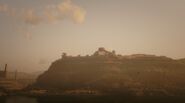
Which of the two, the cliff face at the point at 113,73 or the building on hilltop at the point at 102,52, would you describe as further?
the building on hilltop at the point at 102,52

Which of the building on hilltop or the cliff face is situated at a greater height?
the building on hilltop

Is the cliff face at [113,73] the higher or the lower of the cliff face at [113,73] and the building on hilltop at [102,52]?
the lower

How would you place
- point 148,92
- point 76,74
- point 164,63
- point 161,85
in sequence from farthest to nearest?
point 164,63, point 76,74, point 161,85, point 148,92

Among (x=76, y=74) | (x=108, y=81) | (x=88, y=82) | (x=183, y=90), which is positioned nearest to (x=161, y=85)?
(x=183, y=90)

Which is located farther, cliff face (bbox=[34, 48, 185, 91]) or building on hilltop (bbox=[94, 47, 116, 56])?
building on hilltop (bbox=[94, 47, 116, 56])

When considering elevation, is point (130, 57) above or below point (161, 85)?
above

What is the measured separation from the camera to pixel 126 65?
119062 mm

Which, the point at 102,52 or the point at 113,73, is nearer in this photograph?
the point at 113,73

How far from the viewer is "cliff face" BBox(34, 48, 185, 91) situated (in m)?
100

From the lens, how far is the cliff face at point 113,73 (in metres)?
100

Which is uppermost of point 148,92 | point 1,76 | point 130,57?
point 130,57

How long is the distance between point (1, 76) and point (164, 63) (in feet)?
246

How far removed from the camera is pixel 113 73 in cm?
10825

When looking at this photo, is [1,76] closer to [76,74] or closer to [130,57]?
[76,74]
